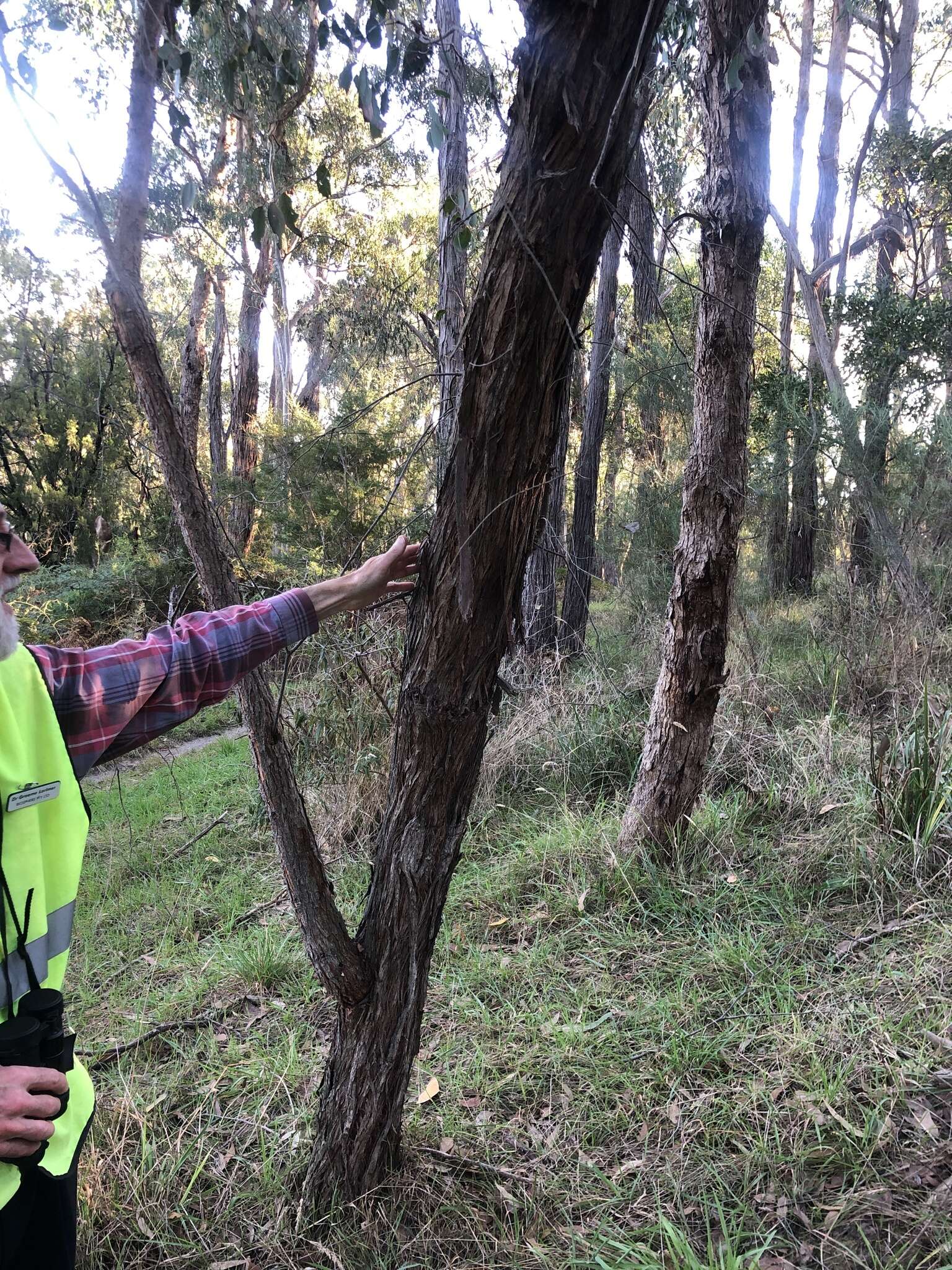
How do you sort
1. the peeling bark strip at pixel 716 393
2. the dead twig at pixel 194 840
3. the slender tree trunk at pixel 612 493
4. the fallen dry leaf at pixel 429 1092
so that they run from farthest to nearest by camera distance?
the slender tree trunk at pixel 612 493 < the dead twig at pixel 194 840 < the peeling bark strip at pixel 716 393 < the fallen dry leaf at pixel 429 1092

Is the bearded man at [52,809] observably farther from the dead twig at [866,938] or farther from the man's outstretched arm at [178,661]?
the dead twig at [866,938]

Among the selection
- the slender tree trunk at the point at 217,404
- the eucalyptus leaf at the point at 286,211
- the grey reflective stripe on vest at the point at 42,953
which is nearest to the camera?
the grey reflective stripe on vest at the point at 42,953

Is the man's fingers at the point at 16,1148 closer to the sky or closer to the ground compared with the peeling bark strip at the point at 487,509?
closer to the ground

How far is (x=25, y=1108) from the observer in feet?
3.84

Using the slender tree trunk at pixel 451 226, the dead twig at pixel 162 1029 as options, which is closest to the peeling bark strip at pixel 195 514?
the slender tree trunk at pixel 451 226

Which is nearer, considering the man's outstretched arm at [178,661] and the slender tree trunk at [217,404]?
the man's outstretched arm at [178,661]

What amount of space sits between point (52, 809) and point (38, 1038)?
359mm

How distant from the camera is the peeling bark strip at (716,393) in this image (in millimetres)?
3211

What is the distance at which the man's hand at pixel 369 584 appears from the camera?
69.2 inches

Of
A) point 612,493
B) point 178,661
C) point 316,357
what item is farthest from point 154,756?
point 316,357

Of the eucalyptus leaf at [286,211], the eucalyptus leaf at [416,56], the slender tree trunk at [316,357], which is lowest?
the eucalyptus leaf at [286,211]

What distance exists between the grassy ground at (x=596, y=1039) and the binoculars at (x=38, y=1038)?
998 millimetres

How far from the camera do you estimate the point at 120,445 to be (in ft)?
36.4

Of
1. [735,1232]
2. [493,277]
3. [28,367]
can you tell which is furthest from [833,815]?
[28,367]
